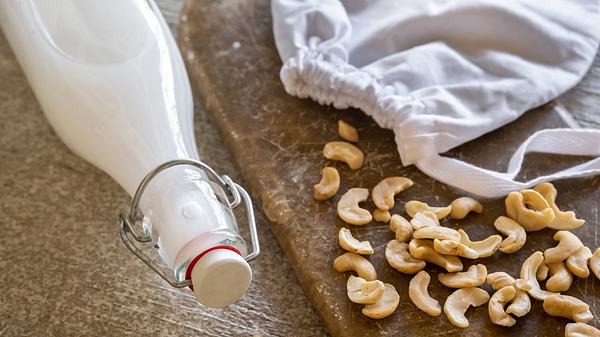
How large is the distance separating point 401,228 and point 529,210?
0.35ft

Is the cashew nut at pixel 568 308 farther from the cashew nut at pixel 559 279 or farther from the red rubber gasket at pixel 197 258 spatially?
the red rubber gasket at pixel 197 258

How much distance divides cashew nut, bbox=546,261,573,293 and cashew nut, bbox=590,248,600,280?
0.02 metres

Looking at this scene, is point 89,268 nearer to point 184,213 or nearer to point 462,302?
point 184,213

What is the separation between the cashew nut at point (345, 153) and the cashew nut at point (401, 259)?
0.09 metres

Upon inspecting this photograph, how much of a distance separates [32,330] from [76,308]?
37mm

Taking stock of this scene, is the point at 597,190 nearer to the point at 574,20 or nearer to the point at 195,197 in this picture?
the point at 574,20

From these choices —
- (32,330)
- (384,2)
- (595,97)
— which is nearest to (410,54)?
(384,2)

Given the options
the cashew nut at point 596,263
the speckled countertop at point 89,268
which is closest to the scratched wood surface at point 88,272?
the speckled countertop at point 89,268

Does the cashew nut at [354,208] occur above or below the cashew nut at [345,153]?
below

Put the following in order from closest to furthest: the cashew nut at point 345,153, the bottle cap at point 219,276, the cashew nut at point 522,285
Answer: the bottle cap at point 219,276, the cashew nut at point 522,285, the cashew nut at point 345,153

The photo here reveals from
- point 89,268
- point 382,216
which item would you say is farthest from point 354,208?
point 89,268

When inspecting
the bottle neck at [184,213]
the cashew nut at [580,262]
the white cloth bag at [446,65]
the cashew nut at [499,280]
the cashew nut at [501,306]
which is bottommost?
the cashew nut at [501,306]

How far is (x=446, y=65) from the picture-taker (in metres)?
0.74

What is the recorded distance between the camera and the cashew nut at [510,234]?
618 millimetres
